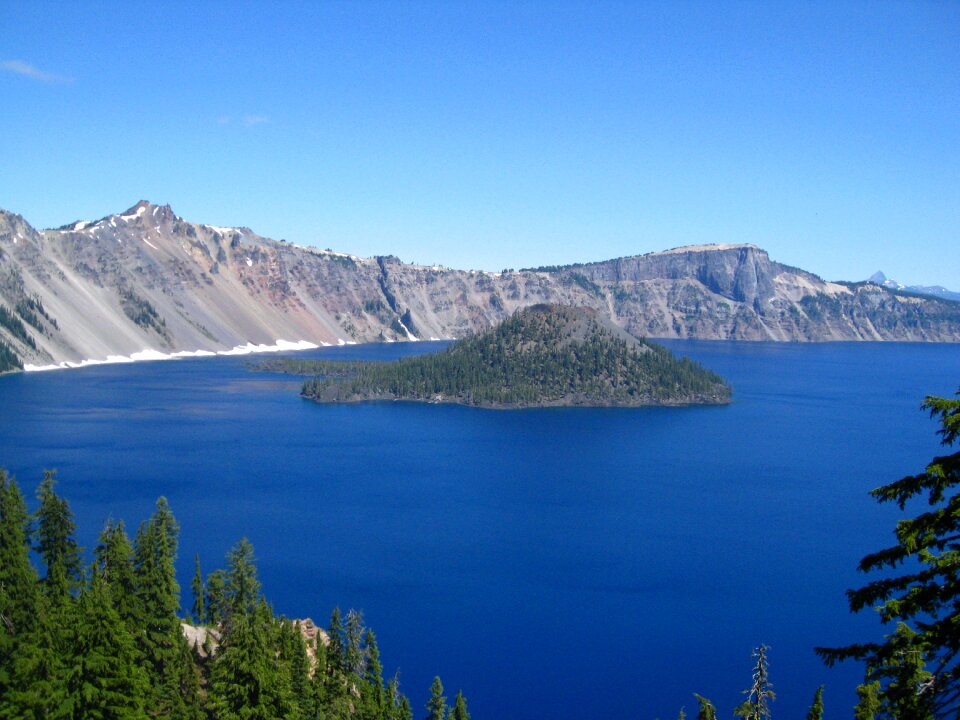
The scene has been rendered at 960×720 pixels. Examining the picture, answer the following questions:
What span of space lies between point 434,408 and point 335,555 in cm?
8158

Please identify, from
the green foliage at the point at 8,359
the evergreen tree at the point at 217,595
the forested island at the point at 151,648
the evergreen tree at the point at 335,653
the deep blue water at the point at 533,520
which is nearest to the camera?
the forested island at the point at 151,648

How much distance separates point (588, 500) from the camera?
80.6 metres

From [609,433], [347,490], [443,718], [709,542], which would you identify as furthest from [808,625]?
[609,433]

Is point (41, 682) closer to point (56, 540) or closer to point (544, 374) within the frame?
point (56, 540)

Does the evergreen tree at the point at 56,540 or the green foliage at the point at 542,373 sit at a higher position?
the green foliage at the point at 542,373

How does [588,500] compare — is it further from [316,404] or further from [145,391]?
[145,391]

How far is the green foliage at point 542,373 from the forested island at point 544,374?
6.7 inches

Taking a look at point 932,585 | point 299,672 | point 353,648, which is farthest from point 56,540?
point 932,585

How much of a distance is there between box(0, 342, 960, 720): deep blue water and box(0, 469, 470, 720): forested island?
874cm

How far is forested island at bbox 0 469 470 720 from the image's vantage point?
23484 millimetres

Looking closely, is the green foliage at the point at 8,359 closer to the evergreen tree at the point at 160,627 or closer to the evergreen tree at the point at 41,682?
the evergreen tree at the point at 160,627

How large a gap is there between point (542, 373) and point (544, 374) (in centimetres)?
45

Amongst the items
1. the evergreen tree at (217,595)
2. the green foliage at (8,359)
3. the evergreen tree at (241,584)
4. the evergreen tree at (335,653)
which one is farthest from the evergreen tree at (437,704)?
the green foliage at (8,359)

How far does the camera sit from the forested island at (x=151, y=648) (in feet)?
77.0
